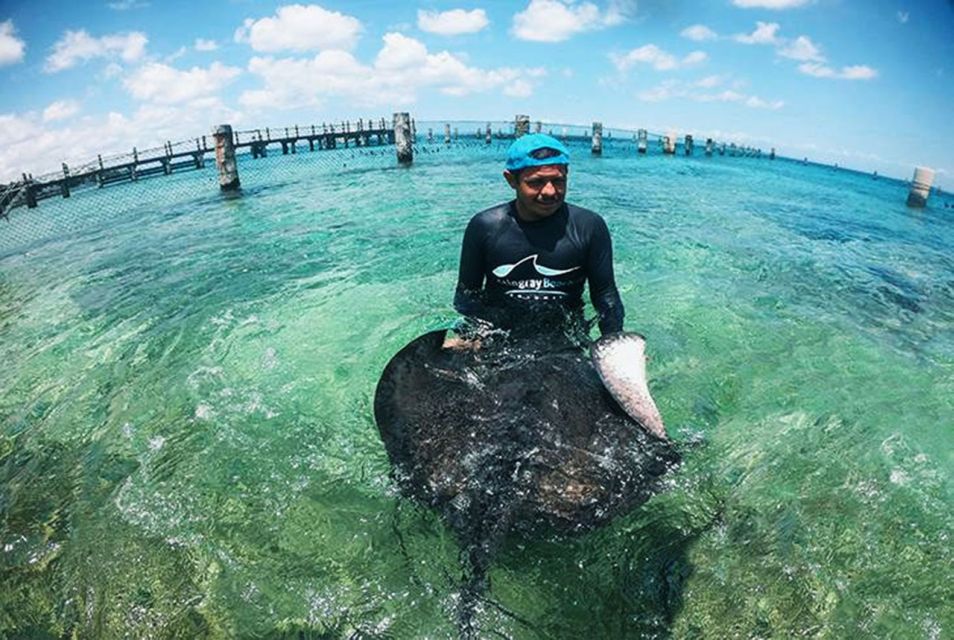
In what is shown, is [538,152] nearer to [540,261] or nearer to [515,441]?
[540,261]

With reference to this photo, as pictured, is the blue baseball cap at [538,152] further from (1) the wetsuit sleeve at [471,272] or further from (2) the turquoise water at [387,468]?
(2) the turquoise water at [387,468]

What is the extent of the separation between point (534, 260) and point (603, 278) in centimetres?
60

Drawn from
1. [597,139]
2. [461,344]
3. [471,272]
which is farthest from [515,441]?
[597,139]

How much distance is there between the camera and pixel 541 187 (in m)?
3.75

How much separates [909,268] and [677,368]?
32.9ft

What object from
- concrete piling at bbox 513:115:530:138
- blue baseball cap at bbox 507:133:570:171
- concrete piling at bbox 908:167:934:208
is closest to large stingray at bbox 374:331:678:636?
blue baseball cap at bbox 507:133:570:171

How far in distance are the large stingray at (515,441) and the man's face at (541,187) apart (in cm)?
120

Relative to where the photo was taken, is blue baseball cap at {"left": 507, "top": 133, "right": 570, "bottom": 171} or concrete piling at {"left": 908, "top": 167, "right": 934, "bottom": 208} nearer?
blue baseball cap at {"left": 507, "top": 133, "right": 570, "bottom": 171}

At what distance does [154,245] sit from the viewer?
1354 cm

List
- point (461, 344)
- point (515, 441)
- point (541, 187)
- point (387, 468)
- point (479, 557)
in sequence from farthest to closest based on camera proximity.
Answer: point (461, 344) → point (541, 187) → point (387, 468) → point (515, 441) → point (479, 557)

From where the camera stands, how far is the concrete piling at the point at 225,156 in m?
22.0

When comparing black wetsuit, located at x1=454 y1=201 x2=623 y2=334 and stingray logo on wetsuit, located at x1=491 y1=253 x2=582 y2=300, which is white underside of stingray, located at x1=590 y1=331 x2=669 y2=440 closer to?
black wetsuit, located at x1=454 y1=201 x2=623 y2=334

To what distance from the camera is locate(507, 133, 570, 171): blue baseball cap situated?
364cm

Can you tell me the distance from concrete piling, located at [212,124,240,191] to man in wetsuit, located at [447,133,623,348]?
2199 cm
